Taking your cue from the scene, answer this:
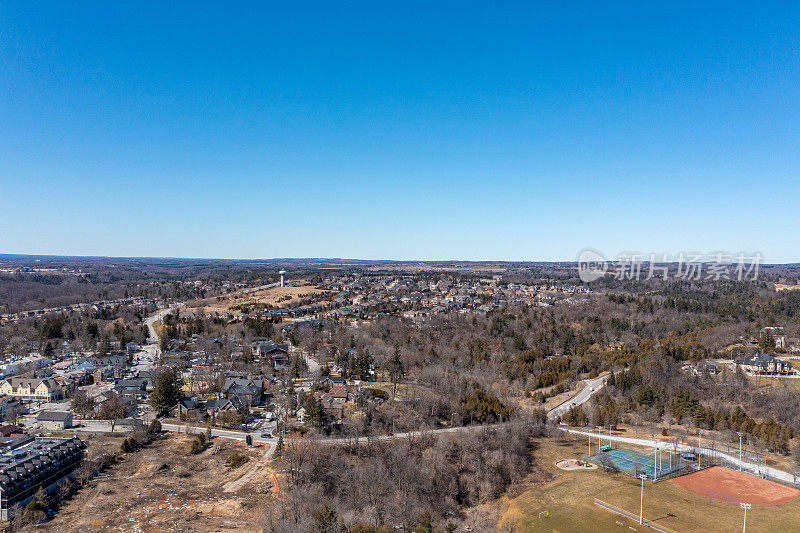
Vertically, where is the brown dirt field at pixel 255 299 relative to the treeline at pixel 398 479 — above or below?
above

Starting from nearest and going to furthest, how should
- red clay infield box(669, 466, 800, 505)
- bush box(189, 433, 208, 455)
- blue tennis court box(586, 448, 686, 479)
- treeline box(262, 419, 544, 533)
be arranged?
treeline box(262, 419, 544, 533)
red clay infield box(669, 466, 800, 505)
blue tennis court box(586, 448, 686, 479)
bush box(189, 433, 208, 455)

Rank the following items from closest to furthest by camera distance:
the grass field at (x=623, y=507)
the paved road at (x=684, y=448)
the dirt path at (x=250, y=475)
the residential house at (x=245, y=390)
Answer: the grass field at (x=623, y=507) < the dirt path at (x=250, y=475) < the paved road at (x=684, y=448) < the residential house at (x=245, y=390)

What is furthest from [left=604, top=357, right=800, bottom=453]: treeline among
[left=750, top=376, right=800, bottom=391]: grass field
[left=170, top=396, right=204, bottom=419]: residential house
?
[left=170, top=396, right=204, bottom=419]: residential house

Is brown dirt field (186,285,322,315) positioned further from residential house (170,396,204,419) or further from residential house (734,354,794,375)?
residential house (734,354,794,375)

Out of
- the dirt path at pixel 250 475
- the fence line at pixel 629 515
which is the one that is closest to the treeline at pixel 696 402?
the fence line at pixel 629 515

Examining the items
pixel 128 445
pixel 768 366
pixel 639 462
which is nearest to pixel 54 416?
pixel 128 445

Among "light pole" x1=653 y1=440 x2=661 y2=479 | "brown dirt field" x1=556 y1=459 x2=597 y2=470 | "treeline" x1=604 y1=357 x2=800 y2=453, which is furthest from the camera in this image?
"treeline" x1=604 y1=357 x2=800 y2=453

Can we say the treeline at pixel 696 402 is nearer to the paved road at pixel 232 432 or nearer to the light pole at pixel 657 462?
the light pole at pixel 657 462
